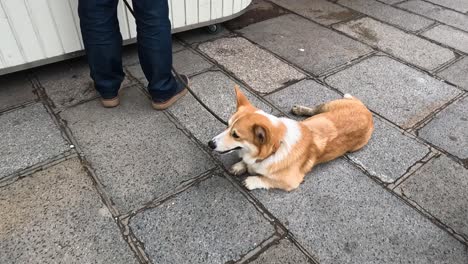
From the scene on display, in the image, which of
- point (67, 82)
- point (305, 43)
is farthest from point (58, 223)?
point (305, 43)

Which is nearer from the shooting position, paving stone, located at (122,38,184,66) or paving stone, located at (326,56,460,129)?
paving stone, located at (326,56,460,129)

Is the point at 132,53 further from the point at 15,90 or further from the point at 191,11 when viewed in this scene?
the point at 15,90

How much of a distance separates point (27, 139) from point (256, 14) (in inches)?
122

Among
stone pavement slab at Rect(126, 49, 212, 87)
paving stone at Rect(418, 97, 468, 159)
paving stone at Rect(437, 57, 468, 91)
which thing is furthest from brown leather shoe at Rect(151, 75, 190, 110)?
paving stone at Rect(437, 57, 468, 91)

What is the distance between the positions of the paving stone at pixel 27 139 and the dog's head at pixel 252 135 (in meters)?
1.26

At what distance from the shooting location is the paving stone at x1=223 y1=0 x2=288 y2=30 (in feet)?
14.1

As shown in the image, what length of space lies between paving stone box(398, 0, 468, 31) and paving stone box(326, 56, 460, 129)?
1.55 m

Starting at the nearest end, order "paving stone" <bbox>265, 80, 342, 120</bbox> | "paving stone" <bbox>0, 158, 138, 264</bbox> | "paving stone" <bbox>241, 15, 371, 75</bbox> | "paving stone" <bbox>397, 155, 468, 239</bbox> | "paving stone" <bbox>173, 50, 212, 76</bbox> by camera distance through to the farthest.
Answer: "paving stone" <bbox>0, 158, 138, 264</bbox>
"paving stone" <bbox>397, 155, 468, 239</bbox>
"paving stone" <bbox>265, 80, 342, 120</bbox>
"paving stone" <bbox>173, 50, 212, 76</bbox>
"paving stone" <bbox>241, 15, 371, 75</bbox>

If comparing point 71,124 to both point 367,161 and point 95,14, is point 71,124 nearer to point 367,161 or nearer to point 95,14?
point 95,14

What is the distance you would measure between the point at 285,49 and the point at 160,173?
218cm

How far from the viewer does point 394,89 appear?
10.8ft

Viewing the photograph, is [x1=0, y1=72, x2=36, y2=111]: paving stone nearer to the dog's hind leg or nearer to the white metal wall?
the white metal wall

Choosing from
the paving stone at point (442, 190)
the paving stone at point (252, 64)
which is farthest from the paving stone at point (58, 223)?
the paving stone at point (442, 190)

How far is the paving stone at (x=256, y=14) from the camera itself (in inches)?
169
